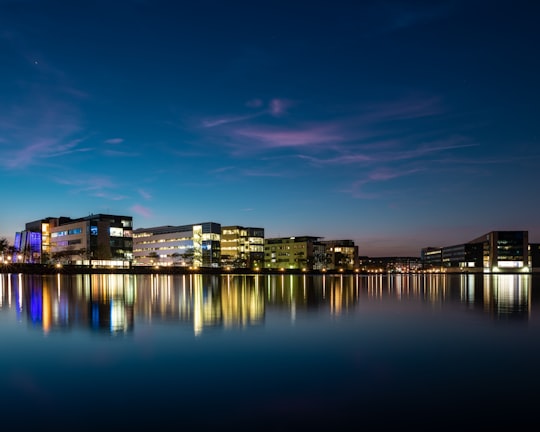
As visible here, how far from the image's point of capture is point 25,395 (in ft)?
37.8

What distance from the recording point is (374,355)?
16438mm

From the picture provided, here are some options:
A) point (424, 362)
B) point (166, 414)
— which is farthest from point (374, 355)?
point (166, 414)

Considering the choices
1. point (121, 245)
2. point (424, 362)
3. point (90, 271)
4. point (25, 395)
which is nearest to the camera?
point (25, 395)

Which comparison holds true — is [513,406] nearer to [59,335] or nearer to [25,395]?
[25,395]

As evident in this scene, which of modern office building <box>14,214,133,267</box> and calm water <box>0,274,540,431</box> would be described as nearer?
calm water <box>0,274,540,431</box>

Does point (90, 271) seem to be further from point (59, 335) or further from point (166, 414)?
point (166, 414)

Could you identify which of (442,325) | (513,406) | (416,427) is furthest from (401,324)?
(416,427)

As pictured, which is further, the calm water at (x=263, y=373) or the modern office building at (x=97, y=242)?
the modern office building at (x=97, y=242)

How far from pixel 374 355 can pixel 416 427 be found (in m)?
7.15

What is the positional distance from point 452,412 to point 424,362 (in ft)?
17.1

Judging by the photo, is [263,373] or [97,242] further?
[97,242]

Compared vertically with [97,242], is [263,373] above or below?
above

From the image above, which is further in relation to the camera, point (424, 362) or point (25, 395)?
point (424, 362)

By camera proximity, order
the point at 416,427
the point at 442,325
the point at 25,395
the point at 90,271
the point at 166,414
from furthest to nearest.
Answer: the point at 90,271 → the point at 442,325 → the point at 25,395 → the point at 166,414 → the point at 416,427
